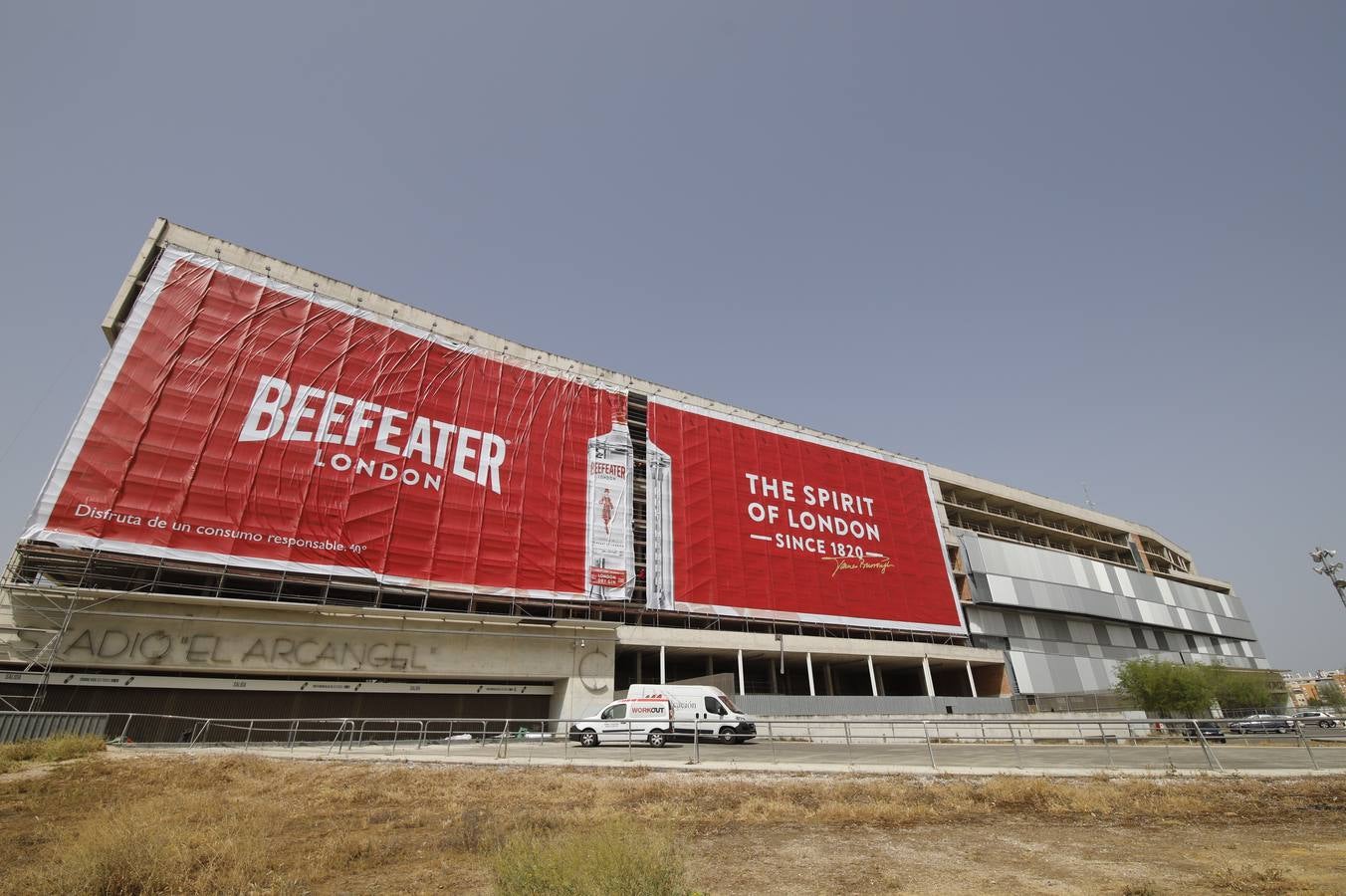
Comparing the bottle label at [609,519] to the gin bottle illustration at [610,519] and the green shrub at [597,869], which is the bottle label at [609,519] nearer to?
the gin bottle illustration at [610,519]

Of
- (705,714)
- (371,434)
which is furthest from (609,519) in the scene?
(705,714)

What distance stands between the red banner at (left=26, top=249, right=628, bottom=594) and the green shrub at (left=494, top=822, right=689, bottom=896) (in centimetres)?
2962

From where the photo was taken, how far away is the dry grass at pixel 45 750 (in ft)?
50.8

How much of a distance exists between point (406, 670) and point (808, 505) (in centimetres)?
3236

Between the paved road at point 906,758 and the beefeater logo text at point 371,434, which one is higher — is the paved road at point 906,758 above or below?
below

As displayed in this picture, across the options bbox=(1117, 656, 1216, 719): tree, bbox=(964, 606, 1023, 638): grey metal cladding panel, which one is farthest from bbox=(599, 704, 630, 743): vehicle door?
bbox=(964, 606, 1023, 638): grey metal cladding panel


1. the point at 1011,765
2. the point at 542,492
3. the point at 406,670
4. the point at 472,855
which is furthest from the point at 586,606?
the point at 472,855

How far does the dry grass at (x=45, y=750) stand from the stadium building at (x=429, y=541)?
9.51 m

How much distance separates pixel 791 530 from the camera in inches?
1927

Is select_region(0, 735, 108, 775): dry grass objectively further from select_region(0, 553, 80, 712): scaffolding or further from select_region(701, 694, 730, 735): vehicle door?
select_region(701, 694, 730, 735): vehicle door

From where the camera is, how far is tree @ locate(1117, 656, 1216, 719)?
1735 inches
